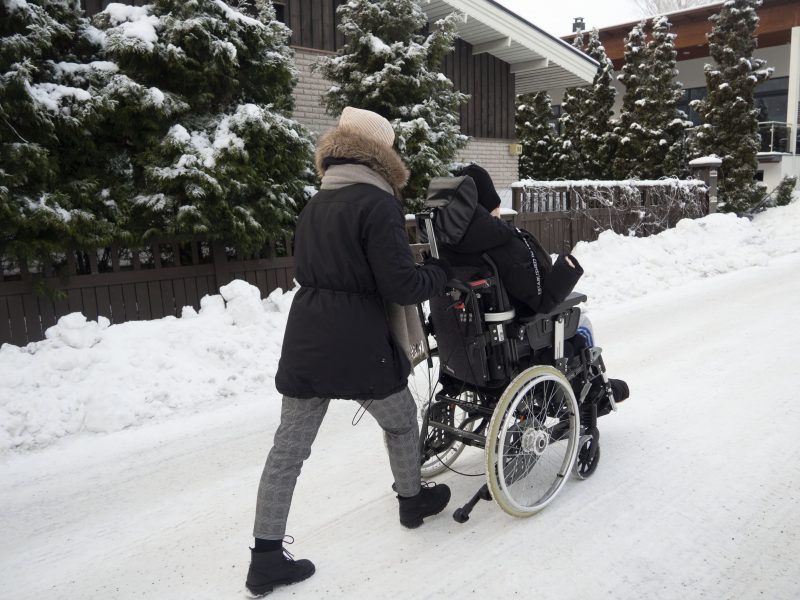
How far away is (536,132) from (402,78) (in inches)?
626

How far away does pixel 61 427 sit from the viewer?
4.05 meters

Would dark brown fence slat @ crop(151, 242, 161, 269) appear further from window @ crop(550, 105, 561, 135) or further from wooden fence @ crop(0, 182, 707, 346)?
window @ crop(550, 105, 561, 135)

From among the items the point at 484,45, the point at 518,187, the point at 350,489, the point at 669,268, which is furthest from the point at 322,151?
the point at 484,45

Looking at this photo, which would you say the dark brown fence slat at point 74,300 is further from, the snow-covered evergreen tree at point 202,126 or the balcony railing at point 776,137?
the balcony railing at point 776,137

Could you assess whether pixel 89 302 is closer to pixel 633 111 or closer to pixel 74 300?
pixel 74 300

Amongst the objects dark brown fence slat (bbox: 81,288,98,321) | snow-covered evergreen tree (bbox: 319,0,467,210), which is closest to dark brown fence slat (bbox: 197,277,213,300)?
dark brown fence slat (bbox: 81,288,98,321)

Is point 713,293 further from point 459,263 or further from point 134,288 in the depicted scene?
point 134,288

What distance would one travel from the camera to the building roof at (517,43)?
1215 cm

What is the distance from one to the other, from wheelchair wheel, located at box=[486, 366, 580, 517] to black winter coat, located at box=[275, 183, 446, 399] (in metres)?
0.59

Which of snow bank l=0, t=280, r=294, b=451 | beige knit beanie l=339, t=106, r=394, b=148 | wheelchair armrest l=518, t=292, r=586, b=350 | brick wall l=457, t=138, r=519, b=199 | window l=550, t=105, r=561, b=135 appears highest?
window l=550, t=105, r=561, b=135

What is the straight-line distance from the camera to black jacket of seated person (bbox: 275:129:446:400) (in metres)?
2.30

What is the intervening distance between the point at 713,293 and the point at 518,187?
4.26 meters

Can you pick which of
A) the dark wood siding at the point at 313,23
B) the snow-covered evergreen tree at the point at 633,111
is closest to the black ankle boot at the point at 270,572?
the dark wood siding at the point at 313,23

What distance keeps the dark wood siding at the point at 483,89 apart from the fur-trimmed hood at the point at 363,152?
11.9 metres
